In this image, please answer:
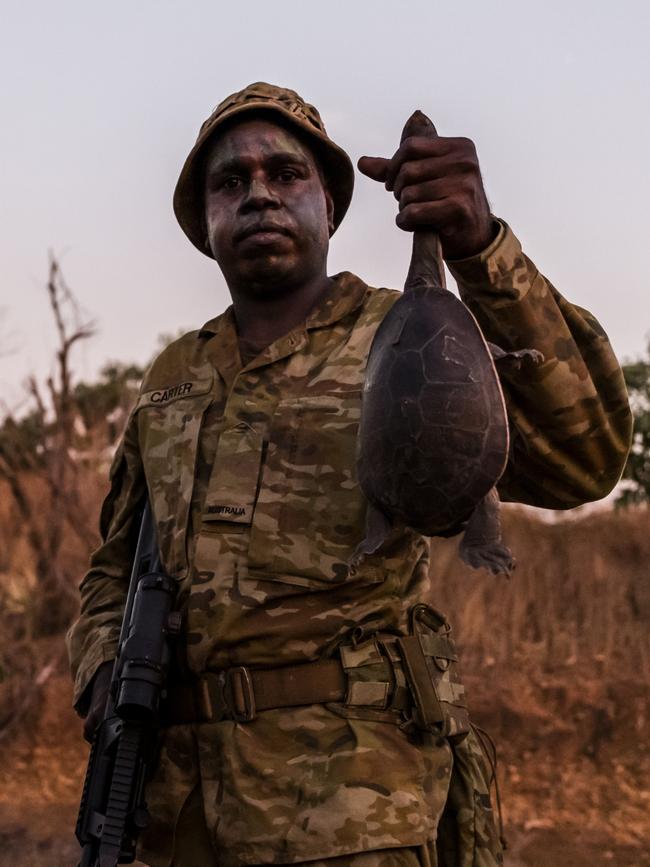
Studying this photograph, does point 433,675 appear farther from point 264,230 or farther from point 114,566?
point 264,230

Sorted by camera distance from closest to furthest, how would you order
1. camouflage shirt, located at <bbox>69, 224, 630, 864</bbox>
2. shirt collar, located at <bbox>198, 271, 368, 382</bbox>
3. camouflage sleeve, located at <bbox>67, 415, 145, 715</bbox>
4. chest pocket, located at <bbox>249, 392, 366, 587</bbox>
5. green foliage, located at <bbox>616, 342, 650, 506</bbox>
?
camouflage shirt, located at <bbox>69, 224, 630, 864</bbox> → chest pocket, located at <bbox>249, 392, 366, 587</bbox> → shirt collar, located at <bbox>198, 271, 368, 382</bbox> → camouflage sleeve, located at <bbox>67, 415, 145, 715</bbox> → green foliage, located at <bbox>616, 342, 650, 506</bbox>

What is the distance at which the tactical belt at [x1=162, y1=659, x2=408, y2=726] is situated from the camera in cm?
247

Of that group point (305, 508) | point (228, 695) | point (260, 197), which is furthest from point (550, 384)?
point (228, 695)

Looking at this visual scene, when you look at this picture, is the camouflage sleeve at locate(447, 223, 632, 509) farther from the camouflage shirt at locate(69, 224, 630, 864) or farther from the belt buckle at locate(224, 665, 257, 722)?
the belt buckle at locate(224, 665, 257, 722)

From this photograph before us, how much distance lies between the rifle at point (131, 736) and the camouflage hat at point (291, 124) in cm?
112

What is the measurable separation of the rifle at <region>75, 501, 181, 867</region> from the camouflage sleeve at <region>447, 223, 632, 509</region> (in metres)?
0.88

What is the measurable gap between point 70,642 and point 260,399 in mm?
882

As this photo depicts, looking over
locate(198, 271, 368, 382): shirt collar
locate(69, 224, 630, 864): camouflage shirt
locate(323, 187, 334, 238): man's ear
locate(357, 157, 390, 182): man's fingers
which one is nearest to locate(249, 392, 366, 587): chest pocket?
locate(69, 224, 630, 864): camouflage shirt

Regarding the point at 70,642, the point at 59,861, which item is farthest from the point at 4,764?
the point at 70,642

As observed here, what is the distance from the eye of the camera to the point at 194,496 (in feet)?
8.96

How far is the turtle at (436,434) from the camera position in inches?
80.0

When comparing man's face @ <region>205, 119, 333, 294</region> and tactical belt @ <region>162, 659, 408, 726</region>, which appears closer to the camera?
tactical belt @ <region>162, 659, 408, 726</region>

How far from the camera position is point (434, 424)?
2.04 m

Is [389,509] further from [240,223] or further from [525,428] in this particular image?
[240,223]
